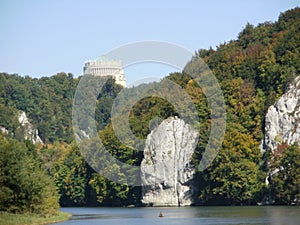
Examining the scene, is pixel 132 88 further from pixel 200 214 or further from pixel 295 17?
pixel 200 214

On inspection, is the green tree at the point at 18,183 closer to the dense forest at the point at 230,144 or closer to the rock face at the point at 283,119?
the dense forest at the point at 230,144

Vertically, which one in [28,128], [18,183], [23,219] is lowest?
[23,219]

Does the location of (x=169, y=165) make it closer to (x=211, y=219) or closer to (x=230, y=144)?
(x=230, y=144)

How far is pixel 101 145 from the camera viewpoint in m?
119

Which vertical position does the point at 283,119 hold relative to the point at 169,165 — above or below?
above

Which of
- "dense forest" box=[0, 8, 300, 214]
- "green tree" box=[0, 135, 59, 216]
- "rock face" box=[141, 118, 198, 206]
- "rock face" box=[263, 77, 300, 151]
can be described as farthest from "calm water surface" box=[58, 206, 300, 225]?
"rock face" box=[141, 118, 198, 206]

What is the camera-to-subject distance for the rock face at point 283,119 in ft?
336

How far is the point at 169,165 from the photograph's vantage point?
110 meters

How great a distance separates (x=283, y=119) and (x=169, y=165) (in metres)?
15.8

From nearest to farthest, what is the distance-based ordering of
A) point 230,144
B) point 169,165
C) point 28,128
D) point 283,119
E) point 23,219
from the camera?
point 23,219
point 230,144
point 283,119
point 169,165
point 28,128

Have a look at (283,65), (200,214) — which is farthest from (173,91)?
(200,214)

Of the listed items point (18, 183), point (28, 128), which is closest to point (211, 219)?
point (18, 183)

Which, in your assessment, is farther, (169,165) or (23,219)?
(169,165)

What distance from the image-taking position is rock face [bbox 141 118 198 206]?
107m
